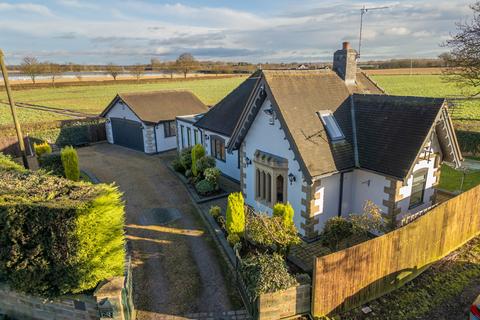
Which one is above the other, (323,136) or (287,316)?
(323,136)

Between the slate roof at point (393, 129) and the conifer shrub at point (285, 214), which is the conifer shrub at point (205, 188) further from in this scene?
the slate roof at point (393, 129)

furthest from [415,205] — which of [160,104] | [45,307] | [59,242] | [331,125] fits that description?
[160,104]

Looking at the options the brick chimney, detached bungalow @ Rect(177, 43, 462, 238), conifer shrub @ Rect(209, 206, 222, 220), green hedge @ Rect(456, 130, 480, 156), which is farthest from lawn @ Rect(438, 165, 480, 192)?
conifer shrub @ Rect(209, 206, 222, 220)

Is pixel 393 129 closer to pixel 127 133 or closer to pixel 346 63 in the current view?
pixel 346 63

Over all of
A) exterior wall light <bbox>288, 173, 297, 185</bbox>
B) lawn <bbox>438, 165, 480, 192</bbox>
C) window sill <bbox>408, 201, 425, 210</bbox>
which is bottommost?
lawn <bbox>438, 165, 480, 192</bbox>

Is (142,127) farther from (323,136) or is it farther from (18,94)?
(18,94)

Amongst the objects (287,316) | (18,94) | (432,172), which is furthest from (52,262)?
(18,94)

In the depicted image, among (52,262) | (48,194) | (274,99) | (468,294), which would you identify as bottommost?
(468,294)

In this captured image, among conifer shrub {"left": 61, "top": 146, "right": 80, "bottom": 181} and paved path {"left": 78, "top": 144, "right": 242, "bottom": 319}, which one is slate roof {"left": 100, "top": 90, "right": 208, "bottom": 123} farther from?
conifer shrub {"left": 61, "top": 146, "right": 80, "bottom": 181}
